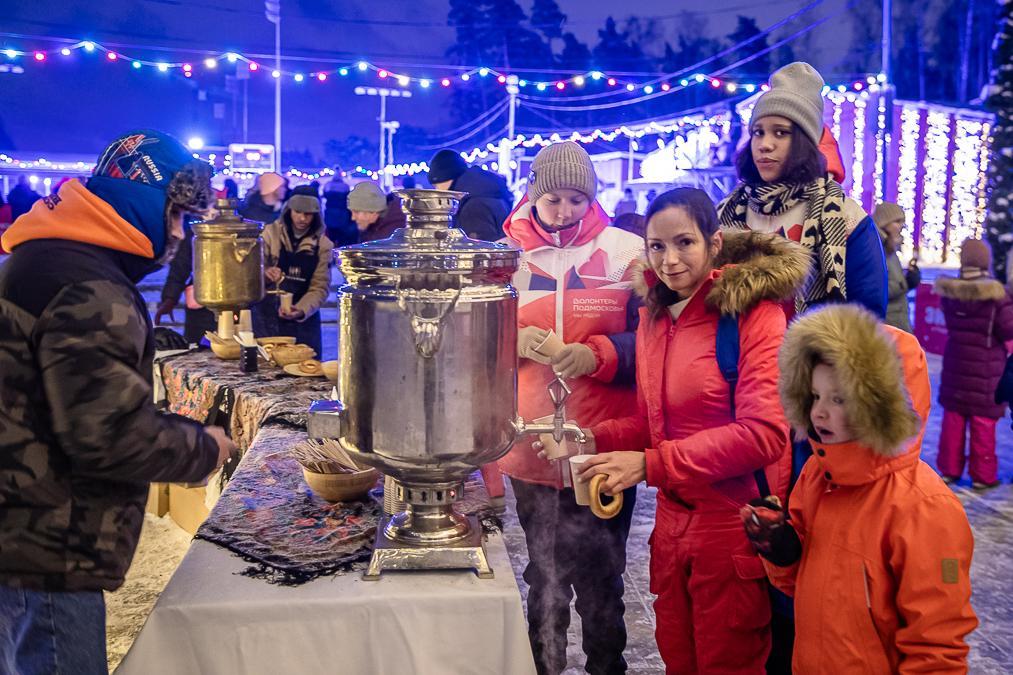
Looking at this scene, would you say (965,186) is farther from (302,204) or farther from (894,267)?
(302,204)

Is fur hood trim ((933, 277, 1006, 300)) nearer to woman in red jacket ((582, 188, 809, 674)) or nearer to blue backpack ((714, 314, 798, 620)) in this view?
woman in red jacket ((582, 188, 809, 674))

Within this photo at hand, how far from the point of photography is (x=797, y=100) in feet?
8.34

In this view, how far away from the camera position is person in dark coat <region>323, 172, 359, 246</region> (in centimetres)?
743

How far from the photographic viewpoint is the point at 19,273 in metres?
1.62

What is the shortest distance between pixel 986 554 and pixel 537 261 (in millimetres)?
3168

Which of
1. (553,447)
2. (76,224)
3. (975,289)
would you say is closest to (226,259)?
(76,224)

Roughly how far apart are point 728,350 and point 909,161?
12938mm

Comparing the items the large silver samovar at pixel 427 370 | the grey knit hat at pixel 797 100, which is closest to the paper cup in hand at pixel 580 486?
the large silver samovar at pixel 427 370

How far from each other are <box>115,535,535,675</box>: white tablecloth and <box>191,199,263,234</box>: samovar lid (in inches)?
96.2

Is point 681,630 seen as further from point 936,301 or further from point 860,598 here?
point 936,301

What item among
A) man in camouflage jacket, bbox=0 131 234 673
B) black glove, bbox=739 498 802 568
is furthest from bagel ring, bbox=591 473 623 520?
man in camouflage jacket, bbox=0 131 234 673

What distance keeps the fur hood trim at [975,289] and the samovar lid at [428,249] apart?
4.85m

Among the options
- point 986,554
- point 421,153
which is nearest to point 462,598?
point 986,554

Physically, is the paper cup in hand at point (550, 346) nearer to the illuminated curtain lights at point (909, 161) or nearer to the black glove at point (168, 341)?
the black glove at point (168, 341)
